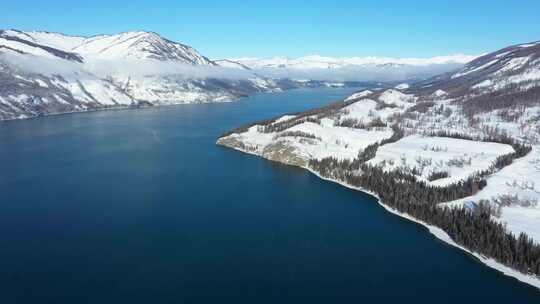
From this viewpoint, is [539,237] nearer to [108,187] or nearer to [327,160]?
[327,160]

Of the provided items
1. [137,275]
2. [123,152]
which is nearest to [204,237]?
[137,275]

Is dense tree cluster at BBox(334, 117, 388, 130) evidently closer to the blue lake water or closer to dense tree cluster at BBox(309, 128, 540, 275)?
dense tree cluster at BBox(309, 128, 540, 275)

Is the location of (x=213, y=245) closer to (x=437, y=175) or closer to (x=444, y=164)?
(x=437, y=175)

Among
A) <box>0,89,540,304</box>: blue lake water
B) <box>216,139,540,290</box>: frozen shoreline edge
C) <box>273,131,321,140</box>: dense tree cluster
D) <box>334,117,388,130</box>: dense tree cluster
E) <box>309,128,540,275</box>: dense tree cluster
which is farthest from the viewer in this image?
<box>334,117,388,130</box>: dense tree cluster

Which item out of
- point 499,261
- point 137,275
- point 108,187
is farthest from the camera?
point 108,187

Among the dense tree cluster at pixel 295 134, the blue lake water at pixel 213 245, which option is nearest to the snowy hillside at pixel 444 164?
the dense tree cluster at pixel 295 134

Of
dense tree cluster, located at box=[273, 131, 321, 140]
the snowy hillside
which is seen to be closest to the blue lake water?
the snowy hillside
